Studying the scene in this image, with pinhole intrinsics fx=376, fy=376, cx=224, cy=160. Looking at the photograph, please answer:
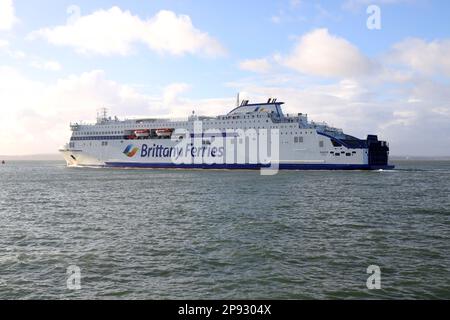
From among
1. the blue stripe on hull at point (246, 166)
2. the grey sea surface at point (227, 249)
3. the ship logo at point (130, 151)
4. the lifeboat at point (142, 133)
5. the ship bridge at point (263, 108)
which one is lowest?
the grey sea surface at point (227, 249)

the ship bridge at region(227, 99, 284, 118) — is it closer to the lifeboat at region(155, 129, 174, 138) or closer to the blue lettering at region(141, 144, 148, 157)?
the lifeboat at region(155, 129, 174, 138)

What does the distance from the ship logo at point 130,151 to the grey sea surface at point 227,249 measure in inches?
1769

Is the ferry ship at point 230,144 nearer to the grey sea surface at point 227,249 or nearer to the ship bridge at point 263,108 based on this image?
the ship bridge at point 263,108

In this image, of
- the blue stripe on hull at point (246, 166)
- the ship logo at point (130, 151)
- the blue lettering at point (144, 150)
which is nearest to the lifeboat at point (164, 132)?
the blue lettering at point (144, 150)

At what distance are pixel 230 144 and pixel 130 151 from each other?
21209 millimetres

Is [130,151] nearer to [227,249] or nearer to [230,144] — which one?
[230,144]

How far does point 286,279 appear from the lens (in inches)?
425

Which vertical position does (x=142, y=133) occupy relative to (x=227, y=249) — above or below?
above

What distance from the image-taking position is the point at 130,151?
236 feet

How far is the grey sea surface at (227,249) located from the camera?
10148 millimetres

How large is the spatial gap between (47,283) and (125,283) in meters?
2.26

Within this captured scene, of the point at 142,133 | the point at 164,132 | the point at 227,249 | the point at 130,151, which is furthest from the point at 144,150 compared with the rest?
the point at 227,249

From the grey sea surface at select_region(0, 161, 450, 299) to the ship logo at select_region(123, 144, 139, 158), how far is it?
4493 cm
